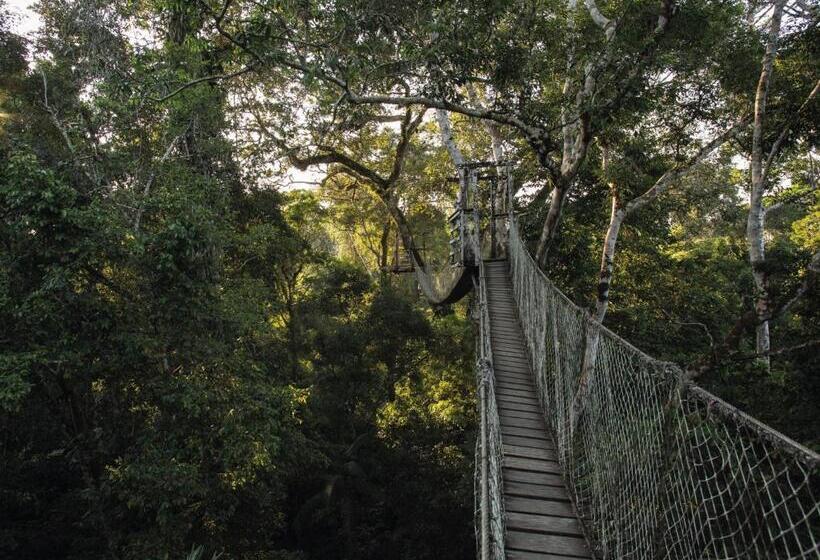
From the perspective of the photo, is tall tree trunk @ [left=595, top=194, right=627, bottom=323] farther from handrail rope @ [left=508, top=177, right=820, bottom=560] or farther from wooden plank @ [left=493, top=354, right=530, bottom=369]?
handrail rope @ [left=508, top=177, right=820, bottom=560]

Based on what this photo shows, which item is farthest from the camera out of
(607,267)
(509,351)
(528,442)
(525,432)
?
(607,267)

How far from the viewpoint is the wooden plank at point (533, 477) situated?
93.3 inches

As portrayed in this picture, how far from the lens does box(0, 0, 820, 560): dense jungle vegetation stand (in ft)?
11.2

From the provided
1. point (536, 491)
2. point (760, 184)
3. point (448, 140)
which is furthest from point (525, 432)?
point (448, 140)

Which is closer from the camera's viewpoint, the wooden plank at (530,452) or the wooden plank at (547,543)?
the wooden plank at (547,543)

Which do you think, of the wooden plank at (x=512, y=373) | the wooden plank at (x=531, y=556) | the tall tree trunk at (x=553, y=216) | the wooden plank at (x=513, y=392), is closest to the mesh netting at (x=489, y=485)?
the wooden plank at (x=531, y=556)

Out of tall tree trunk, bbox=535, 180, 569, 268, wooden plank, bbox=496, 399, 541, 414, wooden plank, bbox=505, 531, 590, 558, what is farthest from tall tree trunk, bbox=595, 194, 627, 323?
wooden plank, bbox=505, 531, 590, 558

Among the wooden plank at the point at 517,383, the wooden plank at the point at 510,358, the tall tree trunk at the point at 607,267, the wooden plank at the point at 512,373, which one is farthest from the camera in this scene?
the tall tree trunk at the point at 607,267

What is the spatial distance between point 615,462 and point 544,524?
1.27 ft

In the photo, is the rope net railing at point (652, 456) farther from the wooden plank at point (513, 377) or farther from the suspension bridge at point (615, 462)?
the wooden plank at point (513, 377)

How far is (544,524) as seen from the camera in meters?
2.06

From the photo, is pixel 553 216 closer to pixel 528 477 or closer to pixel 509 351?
pixel 509 351

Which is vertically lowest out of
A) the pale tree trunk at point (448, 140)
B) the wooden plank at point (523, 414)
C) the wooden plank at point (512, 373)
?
the wooden plank at point (523, 414)

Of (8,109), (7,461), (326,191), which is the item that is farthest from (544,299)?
(326,191)
